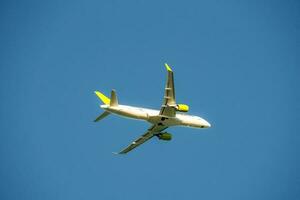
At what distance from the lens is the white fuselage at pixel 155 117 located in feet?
213

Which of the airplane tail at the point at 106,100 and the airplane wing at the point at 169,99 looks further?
the airplane tail at the point at 106,100

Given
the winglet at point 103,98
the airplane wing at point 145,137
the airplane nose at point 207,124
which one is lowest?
the airplane wing at point 145,137

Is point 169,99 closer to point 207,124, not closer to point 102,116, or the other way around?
point 102,116

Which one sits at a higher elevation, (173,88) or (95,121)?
(173,88)

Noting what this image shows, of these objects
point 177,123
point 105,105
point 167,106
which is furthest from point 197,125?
point 105,105

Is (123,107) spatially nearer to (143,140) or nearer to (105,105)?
(105,105)

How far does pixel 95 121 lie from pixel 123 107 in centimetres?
353

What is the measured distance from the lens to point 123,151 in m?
75.8

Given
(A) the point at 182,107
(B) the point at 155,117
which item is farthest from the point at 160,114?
(A) the point at 182,107

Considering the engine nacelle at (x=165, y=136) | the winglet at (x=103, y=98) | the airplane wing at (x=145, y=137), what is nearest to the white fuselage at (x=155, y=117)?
the winglet at (x=103, y=98)

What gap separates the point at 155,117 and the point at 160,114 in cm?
82

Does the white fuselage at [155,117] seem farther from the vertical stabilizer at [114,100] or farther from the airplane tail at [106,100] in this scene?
the airplane tail at [106,100]

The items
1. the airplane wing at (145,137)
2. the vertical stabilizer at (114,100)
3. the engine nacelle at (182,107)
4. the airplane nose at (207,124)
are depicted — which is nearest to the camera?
the vertical stabilizer at (114,100)
